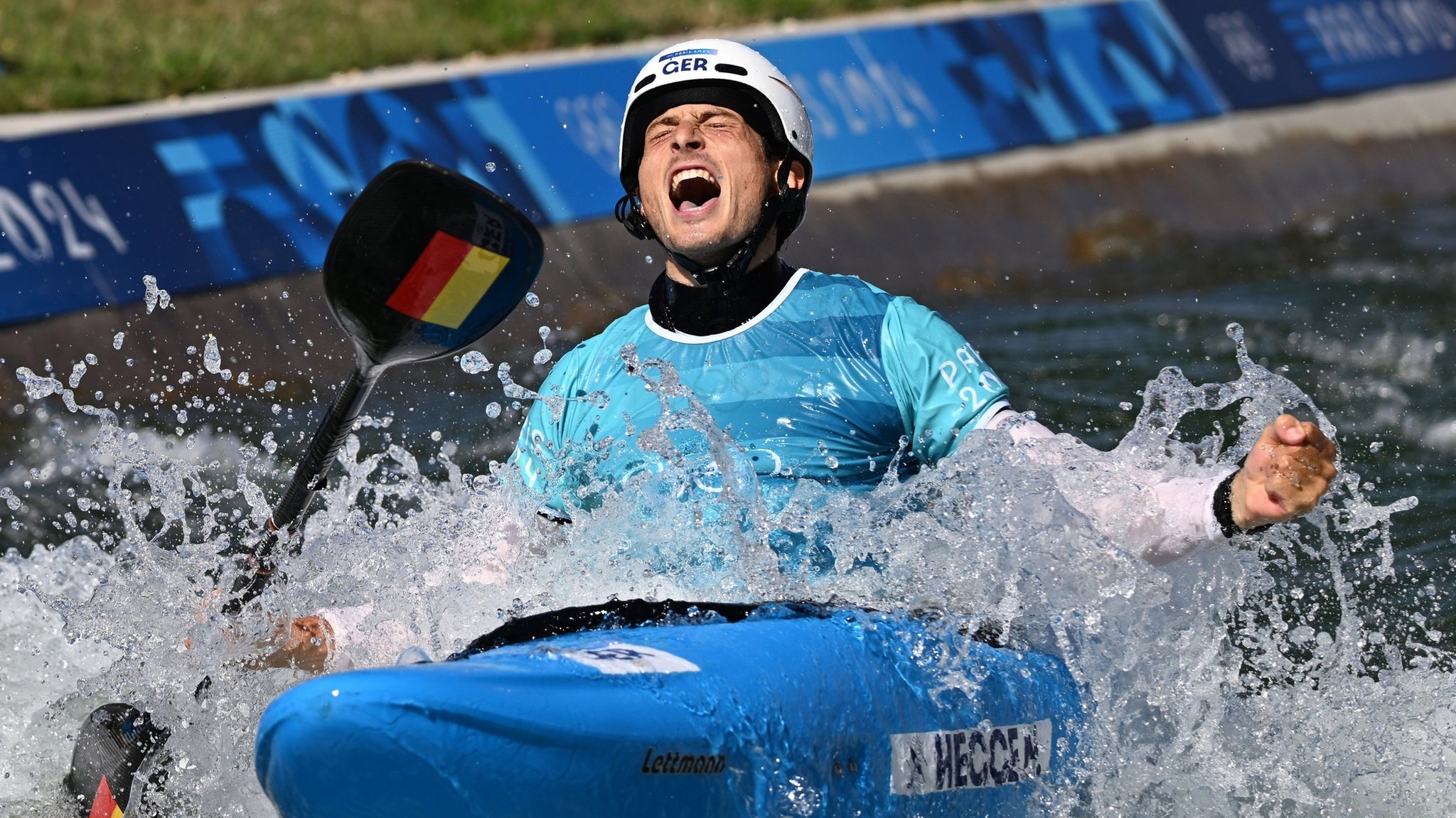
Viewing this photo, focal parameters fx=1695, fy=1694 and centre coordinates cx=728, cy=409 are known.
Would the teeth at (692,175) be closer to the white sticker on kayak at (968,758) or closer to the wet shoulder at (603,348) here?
the wet shoulder at (603,348)

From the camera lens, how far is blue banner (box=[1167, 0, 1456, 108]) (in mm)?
12273

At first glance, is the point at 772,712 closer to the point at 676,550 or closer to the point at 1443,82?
the point at 676,550

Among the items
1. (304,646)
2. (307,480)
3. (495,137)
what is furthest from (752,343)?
(495,137)

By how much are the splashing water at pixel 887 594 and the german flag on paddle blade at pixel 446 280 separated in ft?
0.93

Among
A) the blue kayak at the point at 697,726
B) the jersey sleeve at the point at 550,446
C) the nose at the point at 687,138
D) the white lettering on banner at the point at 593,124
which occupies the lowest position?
the white lettering on banner at the point at 593,124

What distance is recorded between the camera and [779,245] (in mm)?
3885

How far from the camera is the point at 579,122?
9.58m

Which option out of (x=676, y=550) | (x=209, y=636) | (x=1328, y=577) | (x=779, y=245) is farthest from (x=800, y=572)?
(x=1328, y=577)

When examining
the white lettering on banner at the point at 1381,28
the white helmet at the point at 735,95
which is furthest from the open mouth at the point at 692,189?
the white lettering on banner at the point at 1381,28

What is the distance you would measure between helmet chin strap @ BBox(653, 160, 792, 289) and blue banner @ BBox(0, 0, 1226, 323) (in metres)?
4.92

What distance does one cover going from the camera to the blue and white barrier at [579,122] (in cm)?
800

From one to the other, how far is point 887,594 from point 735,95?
1.25 metres

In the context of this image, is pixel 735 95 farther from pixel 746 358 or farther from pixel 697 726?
pixel 697 726

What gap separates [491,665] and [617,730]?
0.68 ft
